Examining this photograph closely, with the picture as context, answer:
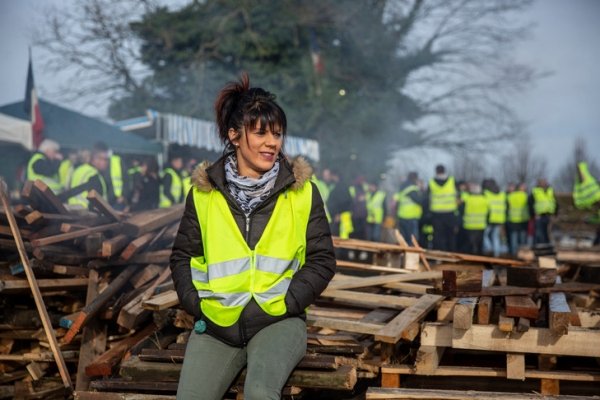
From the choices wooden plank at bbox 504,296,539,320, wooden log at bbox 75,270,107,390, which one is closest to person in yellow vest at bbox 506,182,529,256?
wooden plank at bbox 504,296,539,320

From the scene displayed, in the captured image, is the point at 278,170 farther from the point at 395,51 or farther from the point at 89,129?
the point at 395,51

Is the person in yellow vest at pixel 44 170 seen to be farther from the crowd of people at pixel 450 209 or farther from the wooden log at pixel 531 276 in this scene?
the wooden log at pixel 531 276

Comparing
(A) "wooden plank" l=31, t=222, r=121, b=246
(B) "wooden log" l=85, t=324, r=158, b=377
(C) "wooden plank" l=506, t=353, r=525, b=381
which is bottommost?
(B) "wooden log" l=85, t=324, r=158, b=377

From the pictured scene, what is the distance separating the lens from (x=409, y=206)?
43.5ft

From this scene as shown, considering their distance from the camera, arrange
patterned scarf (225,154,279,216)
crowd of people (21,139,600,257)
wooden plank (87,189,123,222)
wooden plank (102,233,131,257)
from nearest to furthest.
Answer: patterned scarf (225,154,279,216) → wooden plank (102,233,131,257) → wooden plank (87,189,123,222) → crowd of people (21,139,600,257)

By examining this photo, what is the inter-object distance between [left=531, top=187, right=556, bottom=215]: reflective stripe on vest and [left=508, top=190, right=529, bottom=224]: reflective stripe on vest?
54cm

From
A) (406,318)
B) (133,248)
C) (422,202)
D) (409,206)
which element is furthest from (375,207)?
(406,318)

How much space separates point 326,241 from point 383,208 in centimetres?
1164

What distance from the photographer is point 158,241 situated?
5.76 metres

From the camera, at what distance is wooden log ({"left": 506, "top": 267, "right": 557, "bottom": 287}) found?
4020mm

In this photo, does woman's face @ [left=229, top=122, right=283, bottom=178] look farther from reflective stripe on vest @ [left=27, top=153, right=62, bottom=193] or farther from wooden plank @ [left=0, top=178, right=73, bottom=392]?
reflective stripe on vest @ [left=27, top=153, right=62, bottom=193]

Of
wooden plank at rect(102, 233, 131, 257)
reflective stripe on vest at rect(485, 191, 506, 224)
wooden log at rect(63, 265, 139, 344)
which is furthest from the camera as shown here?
reflective stripe on vest at rect(485, 191, 506, 224)

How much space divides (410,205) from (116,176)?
20.8ft

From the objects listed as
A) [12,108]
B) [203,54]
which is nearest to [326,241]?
[12,108]
